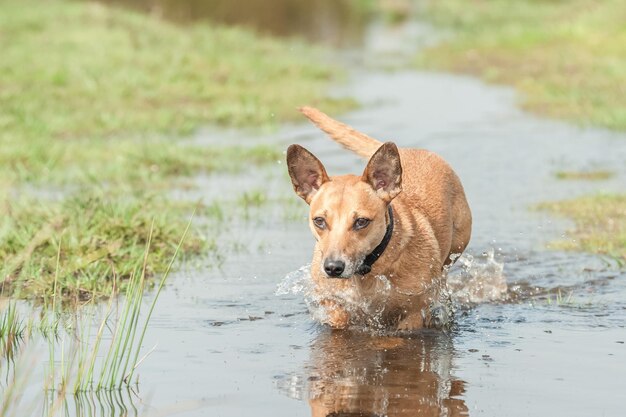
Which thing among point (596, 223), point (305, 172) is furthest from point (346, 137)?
point (596, 223)

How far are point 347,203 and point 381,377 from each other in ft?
3.33

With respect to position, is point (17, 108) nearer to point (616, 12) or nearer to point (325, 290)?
point (325, 290)

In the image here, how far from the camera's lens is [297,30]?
27.9 metres

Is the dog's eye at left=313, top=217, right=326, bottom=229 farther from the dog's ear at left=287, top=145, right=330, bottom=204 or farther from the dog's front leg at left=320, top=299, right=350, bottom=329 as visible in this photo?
the dog's front leg at left=320, top=299, right=350, bottom=329

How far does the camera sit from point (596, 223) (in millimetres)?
10273

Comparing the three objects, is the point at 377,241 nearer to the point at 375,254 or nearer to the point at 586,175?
the point at 375,254

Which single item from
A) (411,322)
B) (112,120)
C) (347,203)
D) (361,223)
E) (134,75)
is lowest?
(411,322)

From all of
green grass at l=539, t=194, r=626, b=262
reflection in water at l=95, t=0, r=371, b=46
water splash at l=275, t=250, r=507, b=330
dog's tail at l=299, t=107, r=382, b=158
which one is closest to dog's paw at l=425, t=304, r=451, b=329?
water splash at l=275, t=250, r=507, b=330

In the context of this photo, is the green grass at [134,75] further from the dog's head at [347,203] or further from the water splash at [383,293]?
the dog's head at [347,203]

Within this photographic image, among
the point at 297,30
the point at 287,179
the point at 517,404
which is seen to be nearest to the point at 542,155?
the point at 287,179

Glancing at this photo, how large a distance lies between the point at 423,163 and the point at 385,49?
58.2 feet

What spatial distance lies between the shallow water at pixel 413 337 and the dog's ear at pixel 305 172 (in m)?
0.91

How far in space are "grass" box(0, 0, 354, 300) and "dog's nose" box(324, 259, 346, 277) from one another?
1505 millimetres

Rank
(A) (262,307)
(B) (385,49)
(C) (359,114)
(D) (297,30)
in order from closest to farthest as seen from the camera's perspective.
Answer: (A) (262,307), (C) (359,114), (B) (385,49), (D) (297,30)
